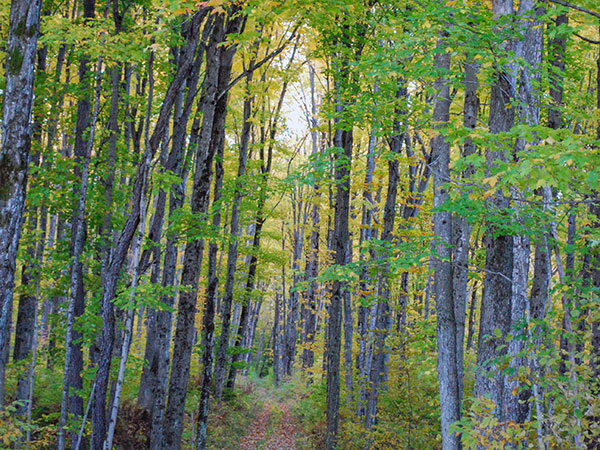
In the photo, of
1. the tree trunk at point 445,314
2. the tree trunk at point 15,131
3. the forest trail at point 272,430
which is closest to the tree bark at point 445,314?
the tree trunk at point 445,314

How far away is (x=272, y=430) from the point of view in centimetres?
1561

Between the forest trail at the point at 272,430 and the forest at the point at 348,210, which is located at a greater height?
the forest at the point at 348,210

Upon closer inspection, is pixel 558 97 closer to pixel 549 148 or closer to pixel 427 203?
pixel 549 148

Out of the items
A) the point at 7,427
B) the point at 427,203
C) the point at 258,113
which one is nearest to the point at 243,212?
the point at 258,113

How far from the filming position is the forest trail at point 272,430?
44.9 ft

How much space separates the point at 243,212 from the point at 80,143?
6916 millimetres

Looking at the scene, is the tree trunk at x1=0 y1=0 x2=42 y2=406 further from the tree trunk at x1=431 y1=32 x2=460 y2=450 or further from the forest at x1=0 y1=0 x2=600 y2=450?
the tree trunk at x1=431 y1=32 x2=460 y2=450

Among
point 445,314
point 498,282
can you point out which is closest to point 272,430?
point 445,314

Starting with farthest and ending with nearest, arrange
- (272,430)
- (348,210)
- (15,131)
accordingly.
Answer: (272,430) < (348,210) < (15,131)

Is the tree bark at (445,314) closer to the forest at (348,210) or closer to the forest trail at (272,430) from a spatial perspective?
the forest at (348,210)

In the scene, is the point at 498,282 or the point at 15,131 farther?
the point at 498,282

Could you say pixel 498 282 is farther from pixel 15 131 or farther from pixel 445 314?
pixel 15 131

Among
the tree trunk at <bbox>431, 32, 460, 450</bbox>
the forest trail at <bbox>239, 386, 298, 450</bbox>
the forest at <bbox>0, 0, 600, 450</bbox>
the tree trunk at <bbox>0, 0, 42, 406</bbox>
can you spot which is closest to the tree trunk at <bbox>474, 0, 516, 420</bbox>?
the forest at <bbox>0, 0, 600, 450</bbox>

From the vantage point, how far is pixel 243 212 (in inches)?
641
